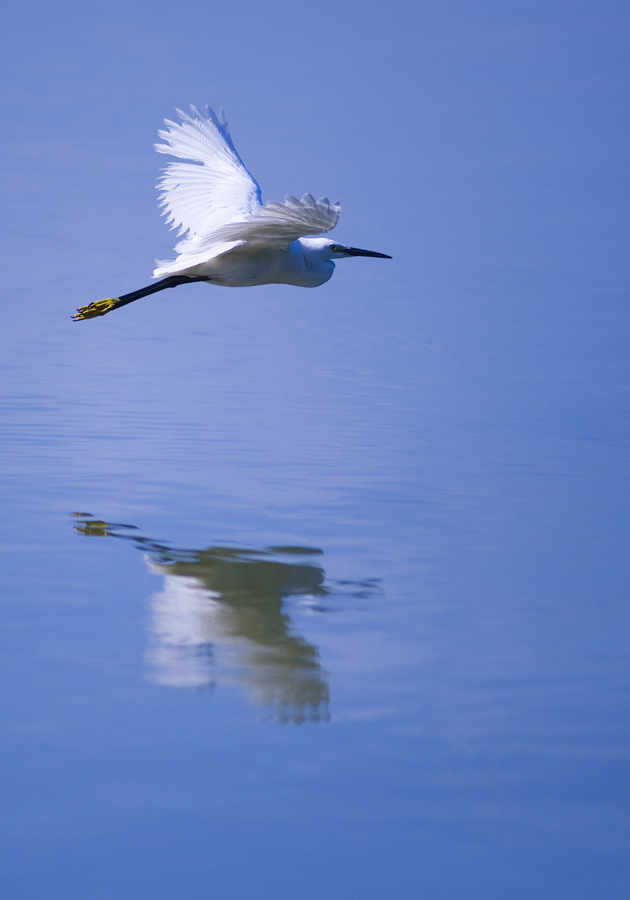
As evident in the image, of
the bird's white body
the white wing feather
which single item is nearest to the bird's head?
the bird's white body

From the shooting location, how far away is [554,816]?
7.29 feet

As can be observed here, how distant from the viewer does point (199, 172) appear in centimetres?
621

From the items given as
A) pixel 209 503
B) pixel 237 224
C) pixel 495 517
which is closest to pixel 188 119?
pixel 237 224

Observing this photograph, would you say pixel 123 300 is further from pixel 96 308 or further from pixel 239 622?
pixel 239 622

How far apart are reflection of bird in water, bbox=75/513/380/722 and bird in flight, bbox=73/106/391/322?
1327 mm

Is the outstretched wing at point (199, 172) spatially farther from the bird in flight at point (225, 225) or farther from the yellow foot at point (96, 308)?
the yellow foot at point (96, 308)

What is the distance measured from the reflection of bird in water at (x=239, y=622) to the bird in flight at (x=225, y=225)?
133 centimetres

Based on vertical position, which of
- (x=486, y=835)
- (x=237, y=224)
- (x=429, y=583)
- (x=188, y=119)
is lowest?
(x=486, y=835)

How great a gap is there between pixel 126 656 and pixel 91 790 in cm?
76

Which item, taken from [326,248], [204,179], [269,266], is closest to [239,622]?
[269,266]

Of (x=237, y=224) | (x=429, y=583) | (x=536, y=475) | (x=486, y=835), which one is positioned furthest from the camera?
(x=536, y=475)

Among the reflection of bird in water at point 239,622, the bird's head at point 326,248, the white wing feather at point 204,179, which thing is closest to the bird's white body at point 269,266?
the bird's head at point 326,248

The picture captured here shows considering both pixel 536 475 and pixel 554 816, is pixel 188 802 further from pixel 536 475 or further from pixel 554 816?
pixel 536 475

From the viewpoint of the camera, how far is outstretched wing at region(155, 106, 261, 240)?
6117mm
